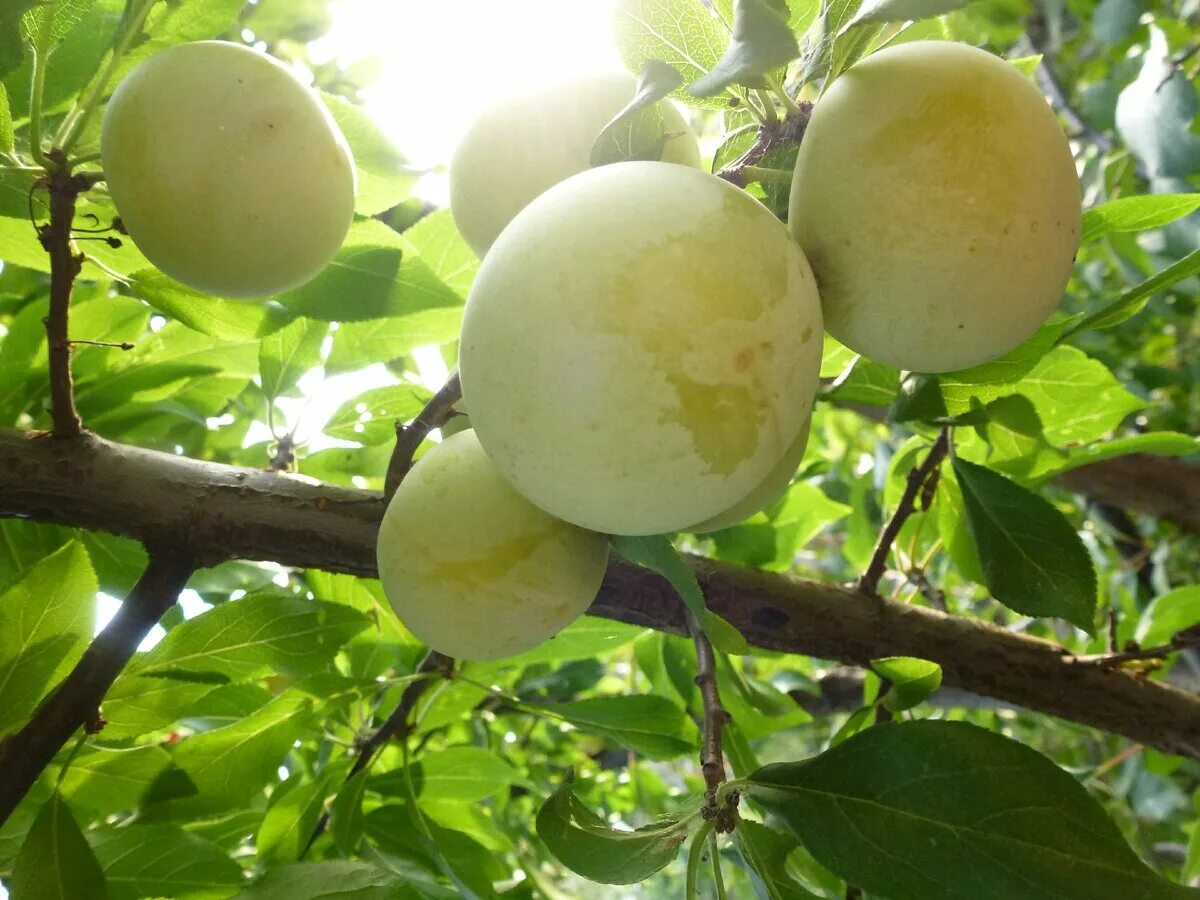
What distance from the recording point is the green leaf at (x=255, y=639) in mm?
788

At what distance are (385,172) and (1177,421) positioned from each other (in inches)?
77.3

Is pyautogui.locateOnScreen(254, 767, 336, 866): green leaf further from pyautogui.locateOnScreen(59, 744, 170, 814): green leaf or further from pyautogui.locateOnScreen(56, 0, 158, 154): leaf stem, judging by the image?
pyautogui.locateOnScreen(56, 0, 158, 154): leaf stem

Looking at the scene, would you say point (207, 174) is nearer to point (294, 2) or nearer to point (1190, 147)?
point (294, 2)

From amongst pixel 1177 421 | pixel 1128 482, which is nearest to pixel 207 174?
pixel 1128 482

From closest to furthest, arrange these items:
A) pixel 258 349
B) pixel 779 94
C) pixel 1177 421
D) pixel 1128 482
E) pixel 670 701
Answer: pixel 779 94 < pixel 670 701 < pixel 258 349 < pixel 1128 482 < pixel 1177 421

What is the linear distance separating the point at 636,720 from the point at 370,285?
0.56 metres

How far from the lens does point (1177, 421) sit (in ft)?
6.65

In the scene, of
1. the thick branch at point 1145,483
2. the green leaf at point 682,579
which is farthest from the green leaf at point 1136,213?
the thick branch at point 1145,483

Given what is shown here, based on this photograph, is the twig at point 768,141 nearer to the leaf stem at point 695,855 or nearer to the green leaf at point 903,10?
the green leaf at point 903,10

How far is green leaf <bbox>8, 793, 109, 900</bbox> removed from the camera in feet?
2.28

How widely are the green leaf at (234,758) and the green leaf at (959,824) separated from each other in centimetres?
57

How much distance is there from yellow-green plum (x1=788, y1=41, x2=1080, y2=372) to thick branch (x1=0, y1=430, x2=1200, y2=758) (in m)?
0.43

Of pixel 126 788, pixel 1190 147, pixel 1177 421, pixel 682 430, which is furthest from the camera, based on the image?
pixel 1177 421

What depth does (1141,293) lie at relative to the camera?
0.69m
